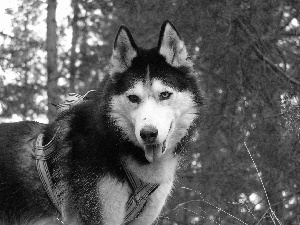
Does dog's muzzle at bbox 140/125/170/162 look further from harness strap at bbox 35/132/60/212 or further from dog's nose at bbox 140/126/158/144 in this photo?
harness strap at bbox 35/132/60/212

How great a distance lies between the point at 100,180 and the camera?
390 cm

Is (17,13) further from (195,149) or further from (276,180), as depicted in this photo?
(276,180)

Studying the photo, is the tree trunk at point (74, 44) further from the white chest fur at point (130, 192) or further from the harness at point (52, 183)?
the white chest fur at point (130, 192)

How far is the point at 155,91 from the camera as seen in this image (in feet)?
12.7

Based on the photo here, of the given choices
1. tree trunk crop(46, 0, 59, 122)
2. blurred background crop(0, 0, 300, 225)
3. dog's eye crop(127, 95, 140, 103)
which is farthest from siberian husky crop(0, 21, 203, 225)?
tree trunk crop(46, 0, 59, 122)

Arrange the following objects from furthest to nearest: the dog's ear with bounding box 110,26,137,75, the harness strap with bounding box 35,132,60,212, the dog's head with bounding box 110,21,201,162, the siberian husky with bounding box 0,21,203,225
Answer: the harness strap with bounding box 35,132,60,212 → the dog's ear with bounding box 110,26,137,75 → the siberian husky with bounding box 0,21,203,225 → the dog's head with bounding box 110,21,201,162

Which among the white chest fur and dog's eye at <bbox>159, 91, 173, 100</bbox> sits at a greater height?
dog's eye at <bbox>159, 91, 173, 100</bbox>

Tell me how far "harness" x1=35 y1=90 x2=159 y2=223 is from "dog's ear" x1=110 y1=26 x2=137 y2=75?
2.24ft

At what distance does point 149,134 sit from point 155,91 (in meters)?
0.37

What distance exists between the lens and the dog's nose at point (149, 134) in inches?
142

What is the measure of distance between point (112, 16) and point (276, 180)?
3409 mm

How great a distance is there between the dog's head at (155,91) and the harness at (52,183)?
0.69 feet

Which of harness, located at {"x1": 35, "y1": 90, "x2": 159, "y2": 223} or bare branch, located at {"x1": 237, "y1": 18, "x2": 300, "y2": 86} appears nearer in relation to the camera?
harness, located at {"x1": 35, "y1": 90, "x2": 159, "y2": 223}

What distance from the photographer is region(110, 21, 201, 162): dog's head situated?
3769 mm
